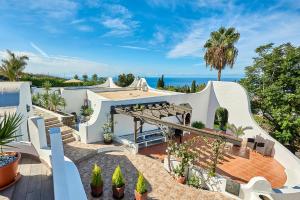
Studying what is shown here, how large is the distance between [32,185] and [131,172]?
6.25 metres

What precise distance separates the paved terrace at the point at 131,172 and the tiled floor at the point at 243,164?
71.6 inches

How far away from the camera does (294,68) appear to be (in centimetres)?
1586

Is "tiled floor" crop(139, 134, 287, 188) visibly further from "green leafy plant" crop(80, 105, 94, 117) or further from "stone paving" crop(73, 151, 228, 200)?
"green leafy plant" crop(80, 105, 94, 117)

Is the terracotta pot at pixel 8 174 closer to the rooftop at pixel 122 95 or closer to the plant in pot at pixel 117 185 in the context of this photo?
the plant in pot at pixel 117 185

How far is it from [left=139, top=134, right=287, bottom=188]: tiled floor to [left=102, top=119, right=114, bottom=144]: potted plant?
272cm

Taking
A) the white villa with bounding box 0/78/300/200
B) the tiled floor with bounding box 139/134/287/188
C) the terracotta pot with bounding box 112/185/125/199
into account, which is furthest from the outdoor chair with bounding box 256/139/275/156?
the terracotta pot with bounding box 112/185/125/199

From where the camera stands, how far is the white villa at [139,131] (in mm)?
6145

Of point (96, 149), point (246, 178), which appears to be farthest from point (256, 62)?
point (96, 149)

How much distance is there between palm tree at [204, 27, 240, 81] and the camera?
22625 millimetres

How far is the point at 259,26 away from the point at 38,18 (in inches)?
806

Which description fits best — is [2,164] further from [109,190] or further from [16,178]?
[109,190]

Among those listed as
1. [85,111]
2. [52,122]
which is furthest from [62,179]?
[85,111]

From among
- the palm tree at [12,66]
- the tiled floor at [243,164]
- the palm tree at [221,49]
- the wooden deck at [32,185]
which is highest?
the palm tree at [221,49]

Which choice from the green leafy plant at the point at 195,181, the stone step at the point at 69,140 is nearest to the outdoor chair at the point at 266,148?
the green leafy plant at the point at 195,181
